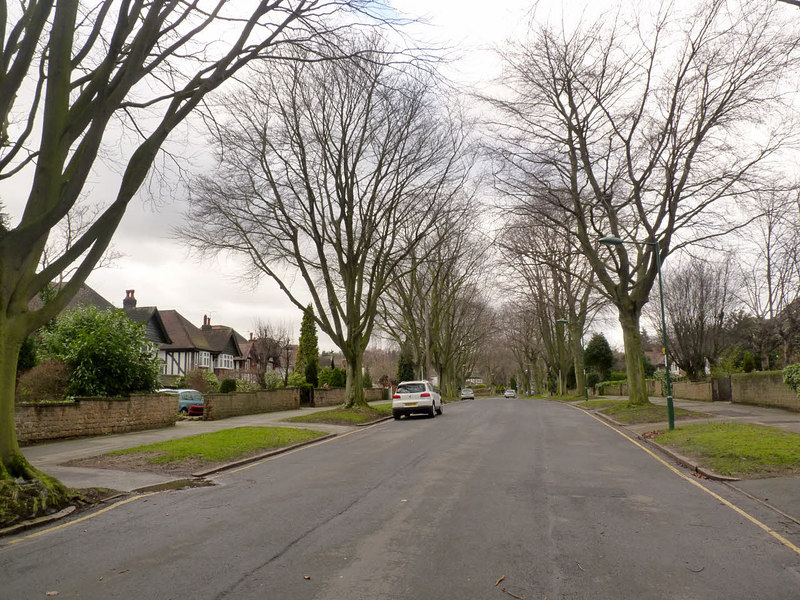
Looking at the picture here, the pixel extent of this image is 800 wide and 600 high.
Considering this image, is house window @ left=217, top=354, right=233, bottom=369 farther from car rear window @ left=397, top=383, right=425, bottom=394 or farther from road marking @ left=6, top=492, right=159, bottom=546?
road marking @ left=6, top=492, right=159, bottom=546

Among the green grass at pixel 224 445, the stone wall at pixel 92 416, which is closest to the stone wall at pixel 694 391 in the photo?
the green grass at pixel 224 445

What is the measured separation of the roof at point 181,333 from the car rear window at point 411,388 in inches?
1209

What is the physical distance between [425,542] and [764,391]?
24966 mm

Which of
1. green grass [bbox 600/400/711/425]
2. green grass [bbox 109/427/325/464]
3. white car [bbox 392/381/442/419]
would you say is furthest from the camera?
white car [bbox 392/381/442/419]

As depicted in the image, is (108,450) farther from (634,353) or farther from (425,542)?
(634,353)

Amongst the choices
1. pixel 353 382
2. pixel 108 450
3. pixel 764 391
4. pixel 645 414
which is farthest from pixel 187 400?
pixel 764 391

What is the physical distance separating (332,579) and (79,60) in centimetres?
910

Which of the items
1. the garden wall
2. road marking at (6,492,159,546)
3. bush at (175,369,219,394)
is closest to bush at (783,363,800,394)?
road marking at (6,492,159,546)

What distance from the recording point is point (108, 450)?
14.7 meters

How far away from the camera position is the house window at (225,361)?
62.7m

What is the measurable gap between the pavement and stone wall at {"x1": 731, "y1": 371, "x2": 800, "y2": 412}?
18.8 inches

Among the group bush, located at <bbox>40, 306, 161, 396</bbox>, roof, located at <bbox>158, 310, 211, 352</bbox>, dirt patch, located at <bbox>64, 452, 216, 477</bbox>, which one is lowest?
dirt patch, located at <bbox>64, 452, 216, 477</bbox>

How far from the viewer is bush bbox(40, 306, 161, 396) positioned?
66.2ft

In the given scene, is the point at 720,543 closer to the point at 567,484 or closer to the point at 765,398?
the point at 567,484
